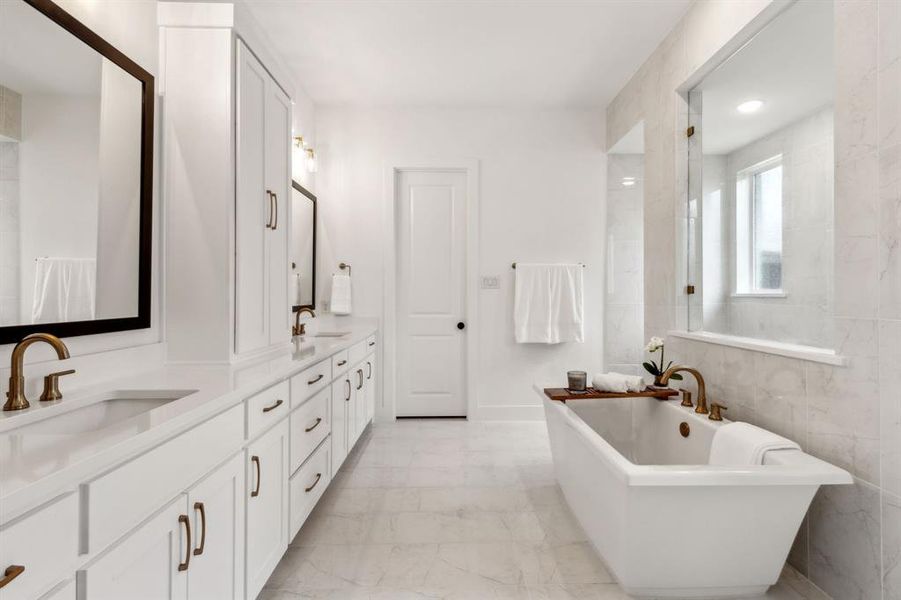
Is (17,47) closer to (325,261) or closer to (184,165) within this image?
(184,165)

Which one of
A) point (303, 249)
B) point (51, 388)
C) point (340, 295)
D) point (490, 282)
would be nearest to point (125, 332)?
point (51, 388)

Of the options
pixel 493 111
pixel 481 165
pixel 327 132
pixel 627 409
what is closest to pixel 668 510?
pixel 627 409

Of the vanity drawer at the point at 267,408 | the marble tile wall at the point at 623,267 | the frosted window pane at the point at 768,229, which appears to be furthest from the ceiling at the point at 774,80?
the vanity drawer at the point at 267,408

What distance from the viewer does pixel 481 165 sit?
13.1ft

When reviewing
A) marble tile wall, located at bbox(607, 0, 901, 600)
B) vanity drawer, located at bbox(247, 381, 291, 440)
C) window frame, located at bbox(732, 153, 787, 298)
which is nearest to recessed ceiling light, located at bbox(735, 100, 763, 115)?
window frame, located at bbox(732, 153, 787, 298)

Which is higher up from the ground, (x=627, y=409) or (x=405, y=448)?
(x=627, y=409)

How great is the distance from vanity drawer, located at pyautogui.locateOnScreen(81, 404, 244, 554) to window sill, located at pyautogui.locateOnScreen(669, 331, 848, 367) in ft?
6.64

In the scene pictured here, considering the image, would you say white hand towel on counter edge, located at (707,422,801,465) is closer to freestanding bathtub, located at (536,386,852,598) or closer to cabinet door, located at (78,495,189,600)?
freestanding bathtub, located at (536,386,852,598)

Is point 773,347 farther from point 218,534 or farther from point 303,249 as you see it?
point 303,249

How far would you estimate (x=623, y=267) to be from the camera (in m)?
4.05

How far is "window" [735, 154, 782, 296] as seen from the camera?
2.04m

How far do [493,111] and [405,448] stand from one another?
2.88m

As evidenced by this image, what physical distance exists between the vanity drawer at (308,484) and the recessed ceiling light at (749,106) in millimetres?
2690

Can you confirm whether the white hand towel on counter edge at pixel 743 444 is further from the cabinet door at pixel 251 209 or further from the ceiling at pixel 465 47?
the ceiling at pixel 465 47
